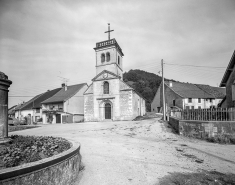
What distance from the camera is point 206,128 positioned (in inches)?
346

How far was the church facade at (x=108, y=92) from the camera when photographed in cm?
2420

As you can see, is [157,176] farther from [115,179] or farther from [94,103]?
[94,103]

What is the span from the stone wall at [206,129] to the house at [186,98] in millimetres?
27660

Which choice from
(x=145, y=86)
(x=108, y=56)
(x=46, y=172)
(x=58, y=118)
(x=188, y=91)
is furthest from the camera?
(x=145, y=86)

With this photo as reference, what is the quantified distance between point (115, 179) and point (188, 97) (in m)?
37.1

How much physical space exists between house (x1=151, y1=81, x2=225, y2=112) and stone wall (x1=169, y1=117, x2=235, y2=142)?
90.7 ft

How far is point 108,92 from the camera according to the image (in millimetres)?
25578

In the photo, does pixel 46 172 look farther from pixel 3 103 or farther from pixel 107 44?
pixel 107 44

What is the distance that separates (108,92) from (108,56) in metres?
7.05

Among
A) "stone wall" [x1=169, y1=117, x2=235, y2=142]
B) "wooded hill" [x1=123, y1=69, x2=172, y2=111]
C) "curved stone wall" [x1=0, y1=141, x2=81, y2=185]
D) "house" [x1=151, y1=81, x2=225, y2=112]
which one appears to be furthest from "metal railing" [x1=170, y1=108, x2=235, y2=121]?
"wooded hill" [x1=123, y1=69, x2=172, y2=111]

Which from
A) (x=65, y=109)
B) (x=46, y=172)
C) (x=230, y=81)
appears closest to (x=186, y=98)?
(x=230, y=81)

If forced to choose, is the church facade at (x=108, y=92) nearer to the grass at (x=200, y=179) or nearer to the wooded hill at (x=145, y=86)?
the grass at (x=200, y=179)

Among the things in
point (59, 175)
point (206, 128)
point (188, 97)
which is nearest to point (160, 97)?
point (188, 97)

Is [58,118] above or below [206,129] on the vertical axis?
below
